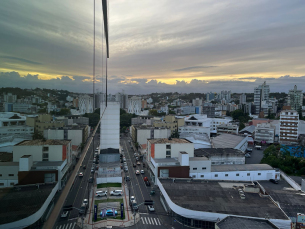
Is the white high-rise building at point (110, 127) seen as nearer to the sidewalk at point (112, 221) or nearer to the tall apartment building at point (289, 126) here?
the sidewalk at point (112, 221)

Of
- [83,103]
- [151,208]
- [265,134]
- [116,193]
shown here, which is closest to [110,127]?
[116,193]

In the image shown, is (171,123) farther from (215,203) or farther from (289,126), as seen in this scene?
(215,203)

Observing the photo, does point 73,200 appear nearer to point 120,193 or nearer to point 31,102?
point 120,193

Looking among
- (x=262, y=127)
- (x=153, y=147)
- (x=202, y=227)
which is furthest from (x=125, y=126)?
(x=202, y=227)

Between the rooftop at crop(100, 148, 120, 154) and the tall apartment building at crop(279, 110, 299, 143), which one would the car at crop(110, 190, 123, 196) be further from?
the tall apartment building at crop(279, 110, 299, 143)

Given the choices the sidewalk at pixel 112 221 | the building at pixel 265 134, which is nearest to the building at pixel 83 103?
the sidewalk at pixel 112 221

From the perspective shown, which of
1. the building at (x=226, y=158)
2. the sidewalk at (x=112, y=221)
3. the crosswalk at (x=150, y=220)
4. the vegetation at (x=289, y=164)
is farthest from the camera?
the vegetation at (x=289, y=164)

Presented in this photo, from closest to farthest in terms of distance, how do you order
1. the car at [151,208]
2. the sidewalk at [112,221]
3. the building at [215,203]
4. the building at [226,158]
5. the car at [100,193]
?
the building at [215,203] < the sidewalk at [112,221] < the car at [151,208] < the car at [100,193] < the building at [226,158]
